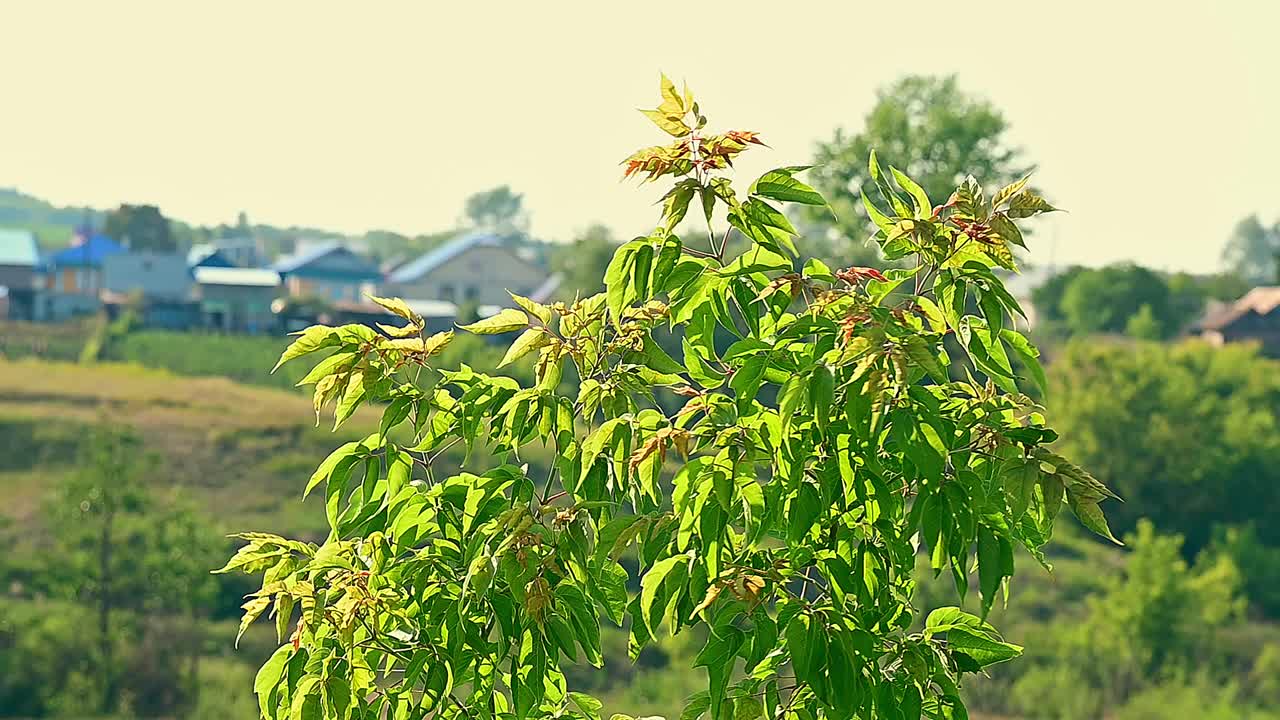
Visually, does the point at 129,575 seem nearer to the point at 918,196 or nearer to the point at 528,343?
the point at 528,343

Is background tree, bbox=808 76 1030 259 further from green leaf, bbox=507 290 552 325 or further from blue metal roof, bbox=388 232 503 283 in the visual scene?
green leaf, bbox=507 290 552 325

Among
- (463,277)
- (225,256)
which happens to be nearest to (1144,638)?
(225,256)

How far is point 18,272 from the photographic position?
123ft

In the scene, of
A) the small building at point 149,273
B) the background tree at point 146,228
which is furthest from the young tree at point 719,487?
the background tree at point 146,228

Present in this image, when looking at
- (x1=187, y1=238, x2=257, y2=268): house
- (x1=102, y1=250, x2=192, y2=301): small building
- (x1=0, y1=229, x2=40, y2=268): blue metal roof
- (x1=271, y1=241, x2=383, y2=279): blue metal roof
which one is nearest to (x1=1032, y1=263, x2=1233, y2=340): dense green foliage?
(x1=271, y1=241, x2=383, y2=279): blue metal roof

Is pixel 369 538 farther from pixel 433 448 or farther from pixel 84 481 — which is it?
pixel 84 481

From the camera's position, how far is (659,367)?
2037mm

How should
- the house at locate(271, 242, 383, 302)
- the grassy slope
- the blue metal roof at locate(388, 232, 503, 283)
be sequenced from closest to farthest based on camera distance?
the grassy slope, the house at locate(271, 242, 383, 302), the blue metal roof at locate(388, 232, 503, 283)

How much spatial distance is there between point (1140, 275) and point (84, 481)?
97.7ft

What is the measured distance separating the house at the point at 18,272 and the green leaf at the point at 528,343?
115 ft

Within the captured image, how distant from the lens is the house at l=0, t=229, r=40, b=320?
34.3 meters

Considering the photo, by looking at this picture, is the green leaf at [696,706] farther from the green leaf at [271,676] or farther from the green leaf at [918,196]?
the green leaf at [918,196]

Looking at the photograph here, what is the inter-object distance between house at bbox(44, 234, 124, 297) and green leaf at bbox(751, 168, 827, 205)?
132 feet

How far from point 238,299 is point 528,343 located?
116 ft
